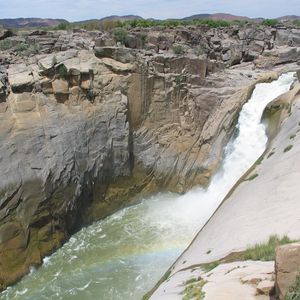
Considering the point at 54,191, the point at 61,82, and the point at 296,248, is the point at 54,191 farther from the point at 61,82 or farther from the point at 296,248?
the point at 296,248

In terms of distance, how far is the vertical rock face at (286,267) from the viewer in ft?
25.1

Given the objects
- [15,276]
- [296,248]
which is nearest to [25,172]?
[15,276]

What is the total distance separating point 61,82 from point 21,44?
6.64m

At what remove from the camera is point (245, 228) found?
14.3 meters

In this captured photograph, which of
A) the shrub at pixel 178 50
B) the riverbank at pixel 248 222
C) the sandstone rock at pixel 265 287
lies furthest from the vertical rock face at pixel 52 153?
the sandstone rock at pixel 265 287

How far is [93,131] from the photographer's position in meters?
22.9

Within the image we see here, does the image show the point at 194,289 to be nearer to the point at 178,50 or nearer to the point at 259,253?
the point at 259,253

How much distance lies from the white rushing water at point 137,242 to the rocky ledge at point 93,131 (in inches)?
30.4

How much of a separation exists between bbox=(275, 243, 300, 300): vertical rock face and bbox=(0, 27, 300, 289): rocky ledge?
542 inches

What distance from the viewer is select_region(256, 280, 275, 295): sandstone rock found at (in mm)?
8641

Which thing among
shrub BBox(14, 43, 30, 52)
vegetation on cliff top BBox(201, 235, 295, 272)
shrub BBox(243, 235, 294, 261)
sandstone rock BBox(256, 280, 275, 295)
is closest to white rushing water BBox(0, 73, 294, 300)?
vegetation on cliff top BBox(201, 235, 295, 272)

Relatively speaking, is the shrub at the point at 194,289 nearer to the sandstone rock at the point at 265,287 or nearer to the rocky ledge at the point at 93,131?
the sandstone rock at the point at 265,287

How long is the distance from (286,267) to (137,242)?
42.2ft

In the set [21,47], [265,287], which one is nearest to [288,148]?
[265,287]
